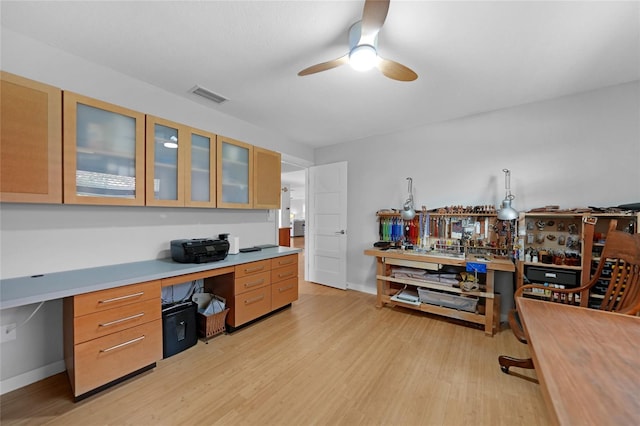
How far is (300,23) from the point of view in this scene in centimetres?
155

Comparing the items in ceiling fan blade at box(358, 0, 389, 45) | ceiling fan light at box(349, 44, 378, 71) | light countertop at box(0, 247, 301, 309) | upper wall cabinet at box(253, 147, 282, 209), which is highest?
ceiling fan blade at box(358, 0, 389, 45)

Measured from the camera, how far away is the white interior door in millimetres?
4023

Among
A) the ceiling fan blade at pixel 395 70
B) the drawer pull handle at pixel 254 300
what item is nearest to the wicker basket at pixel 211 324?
the drawer pull handle at pixel 254 300

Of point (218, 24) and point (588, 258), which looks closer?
point (218, 24)

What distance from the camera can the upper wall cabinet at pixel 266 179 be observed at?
3010 millimetres

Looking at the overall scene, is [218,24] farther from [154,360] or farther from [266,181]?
[154,360]

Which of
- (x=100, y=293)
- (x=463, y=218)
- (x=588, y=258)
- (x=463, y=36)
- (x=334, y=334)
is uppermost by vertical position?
(x=463, y=36)

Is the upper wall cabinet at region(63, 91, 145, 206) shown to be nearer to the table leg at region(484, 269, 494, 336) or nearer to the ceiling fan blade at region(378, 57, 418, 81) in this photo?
the ceiling fan blade at region(378, 57, 418, 81)

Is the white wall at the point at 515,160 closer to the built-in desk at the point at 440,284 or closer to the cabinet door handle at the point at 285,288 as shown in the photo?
the built-in desk at the point at 440,284

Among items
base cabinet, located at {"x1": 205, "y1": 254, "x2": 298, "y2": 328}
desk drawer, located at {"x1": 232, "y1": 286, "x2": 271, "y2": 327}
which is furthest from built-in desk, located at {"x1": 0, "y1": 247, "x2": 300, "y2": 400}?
desk drawer, located at {"x1": 232, "y1": 286, "x2": 271, "y2": 327}

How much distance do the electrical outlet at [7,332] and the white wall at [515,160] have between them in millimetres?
3567

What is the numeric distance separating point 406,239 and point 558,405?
9.11ft

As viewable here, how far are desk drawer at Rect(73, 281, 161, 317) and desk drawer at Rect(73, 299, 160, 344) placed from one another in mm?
30

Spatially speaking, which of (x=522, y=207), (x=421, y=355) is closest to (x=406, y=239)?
(x=522, y=207)
